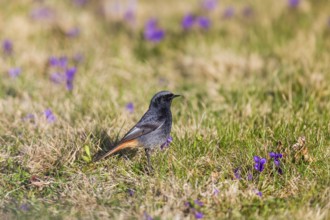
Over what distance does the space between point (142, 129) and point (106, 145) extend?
1.69 feet

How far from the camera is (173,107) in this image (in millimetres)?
7000

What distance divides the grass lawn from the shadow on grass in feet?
0.05

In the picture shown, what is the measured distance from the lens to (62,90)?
7.45 metres

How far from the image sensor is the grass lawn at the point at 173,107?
186 inches

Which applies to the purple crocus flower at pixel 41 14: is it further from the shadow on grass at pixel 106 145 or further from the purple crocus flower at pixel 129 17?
the shadow on grass at pixel 106 145

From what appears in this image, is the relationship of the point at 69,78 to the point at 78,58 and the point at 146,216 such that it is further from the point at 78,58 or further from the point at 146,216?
the point at 146,216

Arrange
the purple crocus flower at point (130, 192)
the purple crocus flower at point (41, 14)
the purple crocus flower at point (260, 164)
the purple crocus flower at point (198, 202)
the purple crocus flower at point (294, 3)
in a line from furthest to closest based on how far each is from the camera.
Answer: the purple crocus flower at point (41, 14), the purple crocus flower at point (294, 3), the purple crocus flower at point (260, 164), the purple crocus flower at point (130, 192), the purple crocus flower at point (198, 202)

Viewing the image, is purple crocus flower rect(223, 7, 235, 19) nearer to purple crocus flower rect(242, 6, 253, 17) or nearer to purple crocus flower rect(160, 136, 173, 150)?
purple crocus flower rect(242, 6, 253, 17)

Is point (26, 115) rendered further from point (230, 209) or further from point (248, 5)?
point (248, 5)

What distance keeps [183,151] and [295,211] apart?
1196 mm

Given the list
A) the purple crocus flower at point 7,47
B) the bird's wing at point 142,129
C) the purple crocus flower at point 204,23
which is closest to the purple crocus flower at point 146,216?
the bird's wing at point 142,129

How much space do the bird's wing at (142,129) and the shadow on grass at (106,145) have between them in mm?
289

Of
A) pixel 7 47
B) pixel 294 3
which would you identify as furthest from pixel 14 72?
pixel 294 3

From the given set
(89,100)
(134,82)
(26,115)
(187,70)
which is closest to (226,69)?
(187,70)
